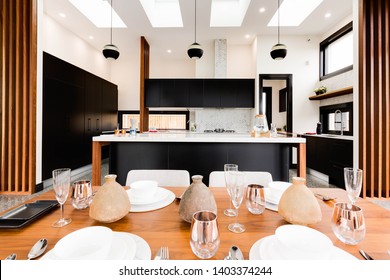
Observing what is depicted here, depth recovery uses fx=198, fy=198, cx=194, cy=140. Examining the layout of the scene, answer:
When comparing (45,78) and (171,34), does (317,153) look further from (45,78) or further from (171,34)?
(45,78)

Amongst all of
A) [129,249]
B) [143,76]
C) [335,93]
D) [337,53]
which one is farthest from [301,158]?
[143,76]

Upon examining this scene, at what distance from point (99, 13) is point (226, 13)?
9.23 feet

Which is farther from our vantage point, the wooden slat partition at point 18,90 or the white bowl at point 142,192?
the wooden slat partition at point 18,90

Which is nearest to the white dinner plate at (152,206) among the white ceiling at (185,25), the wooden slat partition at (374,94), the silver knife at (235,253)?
the silver knife at (235,253)

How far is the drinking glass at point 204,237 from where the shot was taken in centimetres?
51

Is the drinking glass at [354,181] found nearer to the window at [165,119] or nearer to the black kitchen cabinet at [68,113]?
the black kitchen cabinet at [68,113]

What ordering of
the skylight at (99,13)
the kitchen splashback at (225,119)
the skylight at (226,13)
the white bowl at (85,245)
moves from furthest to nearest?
the kitchen splashback at (225,119) → the skylight at (226,13) → the skylight at (99,13) → the white bowl at (85,245)

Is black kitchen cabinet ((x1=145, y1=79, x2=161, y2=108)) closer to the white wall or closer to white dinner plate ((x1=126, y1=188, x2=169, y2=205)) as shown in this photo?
the white wall

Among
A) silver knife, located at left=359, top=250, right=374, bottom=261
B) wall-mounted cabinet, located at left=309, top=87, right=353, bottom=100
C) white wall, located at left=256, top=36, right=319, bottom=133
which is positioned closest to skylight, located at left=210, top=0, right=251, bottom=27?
white wall, located at left=256, top=36, right=319, bottom=133

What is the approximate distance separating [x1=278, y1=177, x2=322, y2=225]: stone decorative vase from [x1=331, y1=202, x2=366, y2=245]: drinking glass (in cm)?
8

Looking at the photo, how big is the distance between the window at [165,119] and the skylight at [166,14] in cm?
266

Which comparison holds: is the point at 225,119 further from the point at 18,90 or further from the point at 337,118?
the point at 18,90

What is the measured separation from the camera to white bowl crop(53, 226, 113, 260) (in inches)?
19.2

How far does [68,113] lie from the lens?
402 centimetres
